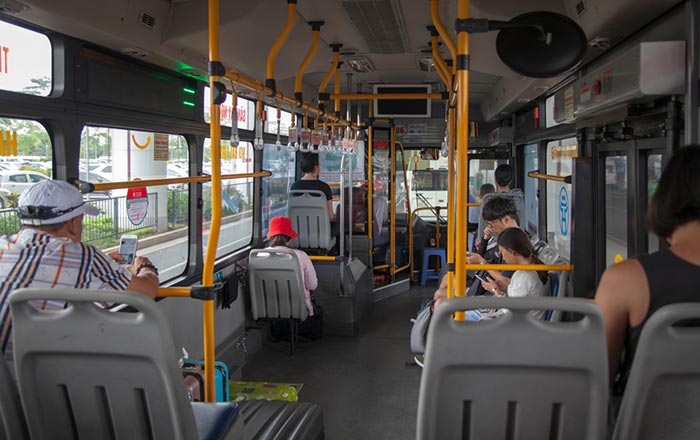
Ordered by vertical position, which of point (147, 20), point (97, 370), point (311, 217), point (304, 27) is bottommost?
point (97, 370)

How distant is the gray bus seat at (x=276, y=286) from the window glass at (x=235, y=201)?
0.58 meters

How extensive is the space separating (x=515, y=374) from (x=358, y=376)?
351 centimetres

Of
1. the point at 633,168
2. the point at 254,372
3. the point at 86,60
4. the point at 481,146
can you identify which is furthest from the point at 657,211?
the point at 481,146

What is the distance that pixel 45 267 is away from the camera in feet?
7.00

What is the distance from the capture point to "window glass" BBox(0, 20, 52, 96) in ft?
9.35

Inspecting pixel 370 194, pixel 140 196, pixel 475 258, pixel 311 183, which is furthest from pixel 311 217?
pixel 140 196

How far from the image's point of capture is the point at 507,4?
369 centimetres

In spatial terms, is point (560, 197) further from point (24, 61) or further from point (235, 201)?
point (24, 61)

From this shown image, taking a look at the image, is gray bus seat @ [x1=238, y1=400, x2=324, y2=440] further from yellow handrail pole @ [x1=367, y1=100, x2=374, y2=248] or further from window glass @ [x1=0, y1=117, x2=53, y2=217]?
yellow handrail pole @ [x1=367, y1=100, x2=374, y2=248]

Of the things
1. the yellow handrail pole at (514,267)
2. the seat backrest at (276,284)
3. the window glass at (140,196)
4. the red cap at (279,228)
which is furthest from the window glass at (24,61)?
the red cap at (279,228)

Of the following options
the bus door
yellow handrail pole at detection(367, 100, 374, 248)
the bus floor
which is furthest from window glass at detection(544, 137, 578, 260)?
yellow handrail pole at detection(367, 100, 374, 248)

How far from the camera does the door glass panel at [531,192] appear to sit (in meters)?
7.52

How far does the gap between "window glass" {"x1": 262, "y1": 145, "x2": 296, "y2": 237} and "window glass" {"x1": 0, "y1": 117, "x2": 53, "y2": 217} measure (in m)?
4.01

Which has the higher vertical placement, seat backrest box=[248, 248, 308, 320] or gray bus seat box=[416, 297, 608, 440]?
gray bus seat box=[416, 297, 608, 440]
